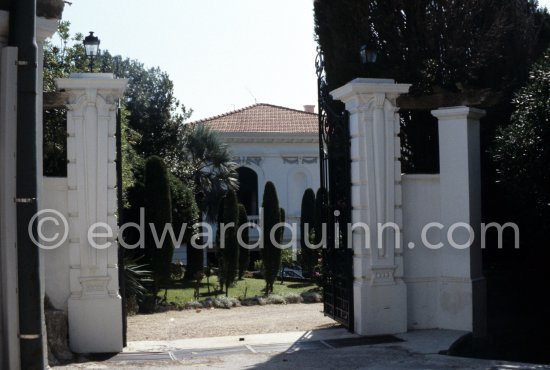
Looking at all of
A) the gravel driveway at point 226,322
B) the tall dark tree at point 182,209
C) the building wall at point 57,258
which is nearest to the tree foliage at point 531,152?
the gravel driveway at point 226,322

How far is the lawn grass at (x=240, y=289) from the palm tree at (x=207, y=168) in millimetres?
4377

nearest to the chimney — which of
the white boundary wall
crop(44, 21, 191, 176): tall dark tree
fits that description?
crop(44, 21, 191, 176): tall dark tree

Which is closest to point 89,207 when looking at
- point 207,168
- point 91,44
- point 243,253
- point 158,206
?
point 91,44

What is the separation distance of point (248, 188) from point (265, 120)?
12.7 ft

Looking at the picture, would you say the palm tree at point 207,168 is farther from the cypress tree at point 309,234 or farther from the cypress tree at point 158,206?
the cypress tree at point 158,206

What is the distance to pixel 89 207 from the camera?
9.18 meters

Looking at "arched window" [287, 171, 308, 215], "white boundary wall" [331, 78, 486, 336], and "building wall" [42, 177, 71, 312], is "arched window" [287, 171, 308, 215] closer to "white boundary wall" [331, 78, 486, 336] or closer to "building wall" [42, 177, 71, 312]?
"white boundary wall" [331, 78, 486, 336]

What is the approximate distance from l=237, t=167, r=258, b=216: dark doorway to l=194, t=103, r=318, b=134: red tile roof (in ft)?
7.21

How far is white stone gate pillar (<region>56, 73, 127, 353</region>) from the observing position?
9133 millimetres

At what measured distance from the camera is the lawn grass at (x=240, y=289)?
63.5 feet

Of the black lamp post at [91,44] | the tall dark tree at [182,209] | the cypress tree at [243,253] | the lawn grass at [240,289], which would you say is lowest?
the lawn grass at [240,289]

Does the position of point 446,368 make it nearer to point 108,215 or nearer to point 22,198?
point 108,215

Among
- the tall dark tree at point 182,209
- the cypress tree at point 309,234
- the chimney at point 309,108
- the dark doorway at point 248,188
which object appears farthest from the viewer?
the chimney at point 309,108

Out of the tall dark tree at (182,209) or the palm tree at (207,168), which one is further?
the palm tree at (207,168)
